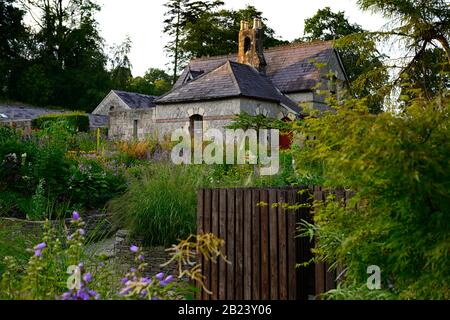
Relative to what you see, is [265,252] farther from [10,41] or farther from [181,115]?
[10,41]

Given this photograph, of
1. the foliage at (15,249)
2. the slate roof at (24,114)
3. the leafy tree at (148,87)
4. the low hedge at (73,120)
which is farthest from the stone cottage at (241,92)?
the leafy tree at (148,87)

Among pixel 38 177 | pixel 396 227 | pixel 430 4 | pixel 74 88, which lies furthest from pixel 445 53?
pixel 74 88

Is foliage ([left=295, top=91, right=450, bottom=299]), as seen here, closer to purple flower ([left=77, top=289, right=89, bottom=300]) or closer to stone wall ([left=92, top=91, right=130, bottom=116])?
purple flower ([left=77, top=289, right=89, bottom=300])

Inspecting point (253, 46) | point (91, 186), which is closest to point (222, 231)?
point (91, 186)

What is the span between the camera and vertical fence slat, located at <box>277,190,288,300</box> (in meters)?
4.66

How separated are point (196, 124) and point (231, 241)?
1765cm

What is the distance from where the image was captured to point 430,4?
555 inches

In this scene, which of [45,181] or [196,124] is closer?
[45,181]

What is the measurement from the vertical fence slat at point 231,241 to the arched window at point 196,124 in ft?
56.8

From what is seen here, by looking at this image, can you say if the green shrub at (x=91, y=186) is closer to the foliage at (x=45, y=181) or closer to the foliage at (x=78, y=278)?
the foliage at (x=45, y=181)

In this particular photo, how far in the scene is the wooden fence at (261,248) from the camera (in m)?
4.65

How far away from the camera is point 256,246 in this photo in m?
4.79

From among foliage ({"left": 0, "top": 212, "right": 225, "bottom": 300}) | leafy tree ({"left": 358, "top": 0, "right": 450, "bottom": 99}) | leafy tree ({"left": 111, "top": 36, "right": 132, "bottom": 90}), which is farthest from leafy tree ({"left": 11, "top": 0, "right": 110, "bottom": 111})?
foliage ({"left": 0, "top": 212, "right": 225, "bottom": 300})
